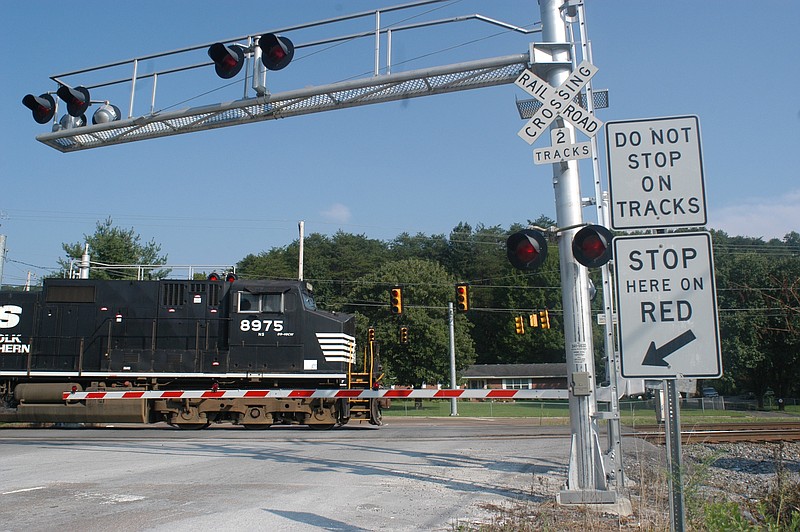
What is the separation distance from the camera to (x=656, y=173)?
491 centimetres

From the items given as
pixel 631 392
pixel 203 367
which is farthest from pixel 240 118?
pixel 203 367

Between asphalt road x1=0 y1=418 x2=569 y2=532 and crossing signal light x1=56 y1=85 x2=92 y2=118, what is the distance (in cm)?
603

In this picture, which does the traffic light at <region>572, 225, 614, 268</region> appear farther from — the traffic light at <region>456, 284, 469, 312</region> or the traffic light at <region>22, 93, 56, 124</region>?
the traffic light at <region>456, 284, 469, 312</region>

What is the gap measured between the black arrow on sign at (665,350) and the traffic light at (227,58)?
8584mm

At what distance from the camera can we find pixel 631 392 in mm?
8219

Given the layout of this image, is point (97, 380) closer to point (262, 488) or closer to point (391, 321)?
point (262, 488)

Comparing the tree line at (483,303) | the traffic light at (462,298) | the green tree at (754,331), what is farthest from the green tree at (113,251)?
the green tree at (754,331)

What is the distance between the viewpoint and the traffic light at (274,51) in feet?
33.8

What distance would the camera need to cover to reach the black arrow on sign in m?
4.27

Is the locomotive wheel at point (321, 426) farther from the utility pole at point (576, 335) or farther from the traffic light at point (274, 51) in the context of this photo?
the utility pole at point (576, 335)

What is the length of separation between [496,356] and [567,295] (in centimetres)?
7848

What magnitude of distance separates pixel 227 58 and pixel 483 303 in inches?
3061

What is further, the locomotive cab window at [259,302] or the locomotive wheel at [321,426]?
the locomotive cab window at [259,302]

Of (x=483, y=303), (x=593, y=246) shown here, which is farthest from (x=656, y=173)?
(x=483, y=303)
